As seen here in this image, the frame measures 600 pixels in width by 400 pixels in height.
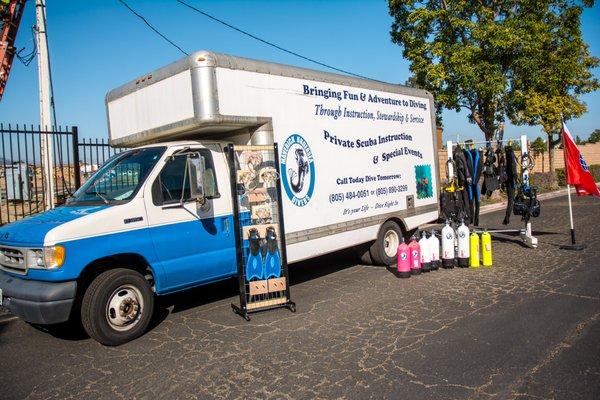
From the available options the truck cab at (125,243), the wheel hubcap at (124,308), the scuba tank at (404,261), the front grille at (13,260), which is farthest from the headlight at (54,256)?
the scuba tank at (404,261)

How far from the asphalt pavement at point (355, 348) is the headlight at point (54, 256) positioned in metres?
0.99

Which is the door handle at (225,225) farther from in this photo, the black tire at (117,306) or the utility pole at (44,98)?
the utility pole at (44,98)

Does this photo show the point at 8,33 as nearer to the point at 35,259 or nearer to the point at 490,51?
the point at 35,259

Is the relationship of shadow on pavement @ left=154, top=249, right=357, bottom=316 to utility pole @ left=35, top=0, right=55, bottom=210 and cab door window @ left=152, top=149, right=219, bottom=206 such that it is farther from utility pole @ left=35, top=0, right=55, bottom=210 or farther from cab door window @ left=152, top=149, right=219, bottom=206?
utility pole @ left=35, top=0, right=55, bottom=210

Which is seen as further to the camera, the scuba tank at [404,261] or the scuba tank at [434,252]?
the scuba tank at [434,252]

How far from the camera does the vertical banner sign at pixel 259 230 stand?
563 cm

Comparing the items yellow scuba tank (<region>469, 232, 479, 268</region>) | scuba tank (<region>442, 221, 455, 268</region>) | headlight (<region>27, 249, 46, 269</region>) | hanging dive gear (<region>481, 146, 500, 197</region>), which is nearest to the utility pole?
headlight (<region>27, 249, 46, 269</region>)

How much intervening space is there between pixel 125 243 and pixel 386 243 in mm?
4739

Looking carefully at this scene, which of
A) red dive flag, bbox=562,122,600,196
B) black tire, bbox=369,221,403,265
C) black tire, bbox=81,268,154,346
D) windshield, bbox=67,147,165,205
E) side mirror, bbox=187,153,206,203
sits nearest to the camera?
black tire, bbox=81,268,154,346

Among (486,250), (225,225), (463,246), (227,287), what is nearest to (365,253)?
(463,246)

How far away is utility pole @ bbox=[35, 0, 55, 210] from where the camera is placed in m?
10.0

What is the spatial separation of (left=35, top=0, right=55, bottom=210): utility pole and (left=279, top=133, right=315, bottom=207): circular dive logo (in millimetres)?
6388

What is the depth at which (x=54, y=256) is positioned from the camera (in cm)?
454

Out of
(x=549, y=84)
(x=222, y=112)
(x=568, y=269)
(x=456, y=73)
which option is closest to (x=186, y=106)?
(x=222, y=112)
